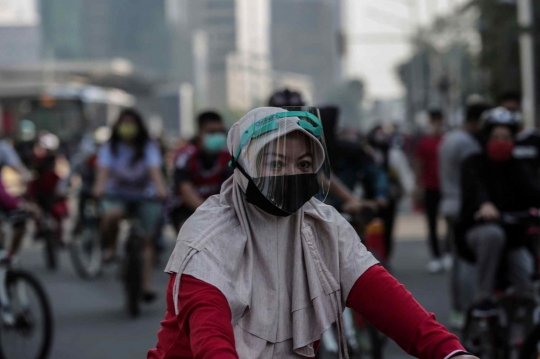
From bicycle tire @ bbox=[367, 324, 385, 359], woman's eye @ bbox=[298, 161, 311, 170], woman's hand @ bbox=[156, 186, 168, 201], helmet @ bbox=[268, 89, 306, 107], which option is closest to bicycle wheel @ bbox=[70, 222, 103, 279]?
woman's hand @ bbox=[156, 186, 168, 201]

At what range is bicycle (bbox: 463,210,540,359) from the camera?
605 cm

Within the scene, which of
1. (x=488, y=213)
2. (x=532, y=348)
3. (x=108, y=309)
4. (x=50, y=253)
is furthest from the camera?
(x=50, y=253)

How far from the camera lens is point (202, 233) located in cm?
271

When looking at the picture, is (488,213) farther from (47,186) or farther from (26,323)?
(47,186)

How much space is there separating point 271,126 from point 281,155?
85 millimetres

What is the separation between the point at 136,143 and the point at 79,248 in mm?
3419

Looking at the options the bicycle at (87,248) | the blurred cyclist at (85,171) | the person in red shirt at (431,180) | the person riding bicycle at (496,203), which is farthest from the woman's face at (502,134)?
the blurred cyclist at (85,171)

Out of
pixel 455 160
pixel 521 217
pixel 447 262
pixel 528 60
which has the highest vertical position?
pixel 528 60

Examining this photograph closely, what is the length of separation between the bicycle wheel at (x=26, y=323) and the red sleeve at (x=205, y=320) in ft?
14.7

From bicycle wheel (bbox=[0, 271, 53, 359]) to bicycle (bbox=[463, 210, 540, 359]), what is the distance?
2.83m

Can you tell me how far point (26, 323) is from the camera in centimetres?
696

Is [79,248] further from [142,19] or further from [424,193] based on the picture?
[142,19]

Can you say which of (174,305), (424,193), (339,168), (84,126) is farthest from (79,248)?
(84,126)

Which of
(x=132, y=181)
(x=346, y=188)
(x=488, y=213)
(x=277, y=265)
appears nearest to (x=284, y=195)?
(x=277, y=265)
